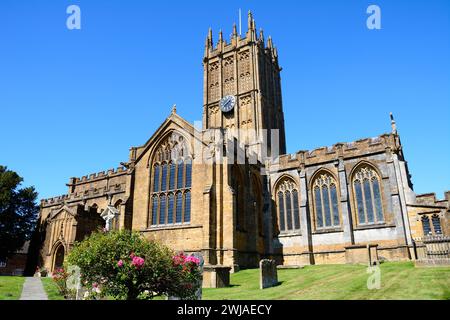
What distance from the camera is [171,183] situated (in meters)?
28.2

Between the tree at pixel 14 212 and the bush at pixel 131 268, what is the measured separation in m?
34.7

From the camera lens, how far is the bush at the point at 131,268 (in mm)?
10523

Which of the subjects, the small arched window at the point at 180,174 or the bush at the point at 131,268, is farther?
the small arched window at the point at 180,174

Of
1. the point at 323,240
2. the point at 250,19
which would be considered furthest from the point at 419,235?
the point at 250,19

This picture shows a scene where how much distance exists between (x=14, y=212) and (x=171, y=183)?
25.6 m

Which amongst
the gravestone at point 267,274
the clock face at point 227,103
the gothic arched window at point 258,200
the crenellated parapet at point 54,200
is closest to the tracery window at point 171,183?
the gothic arched window at point 258,200

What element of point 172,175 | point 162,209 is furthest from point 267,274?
point 172,175

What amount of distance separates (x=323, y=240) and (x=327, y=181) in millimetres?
5185

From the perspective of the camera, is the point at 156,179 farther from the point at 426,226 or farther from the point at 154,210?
the point at 426,226

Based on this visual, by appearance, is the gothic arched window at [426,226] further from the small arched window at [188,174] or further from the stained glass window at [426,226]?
the small arched window at [188,174]

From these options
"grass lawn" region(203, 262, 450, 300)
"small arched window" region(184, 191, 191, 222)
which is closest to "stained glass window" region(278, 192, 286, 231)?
"small arched window" region(184, 191, 191, 222)

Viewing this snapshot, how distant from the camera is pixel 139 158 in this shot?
100 ft

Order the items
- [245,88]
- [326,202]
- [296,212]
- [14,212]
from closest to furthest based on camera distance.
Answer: [326,202] → [296,212] → [14,212] → [245,88]

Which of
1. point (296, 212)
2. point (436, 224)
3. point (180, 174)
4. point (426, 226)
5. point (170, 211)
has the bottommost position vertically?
point (426, 226)
